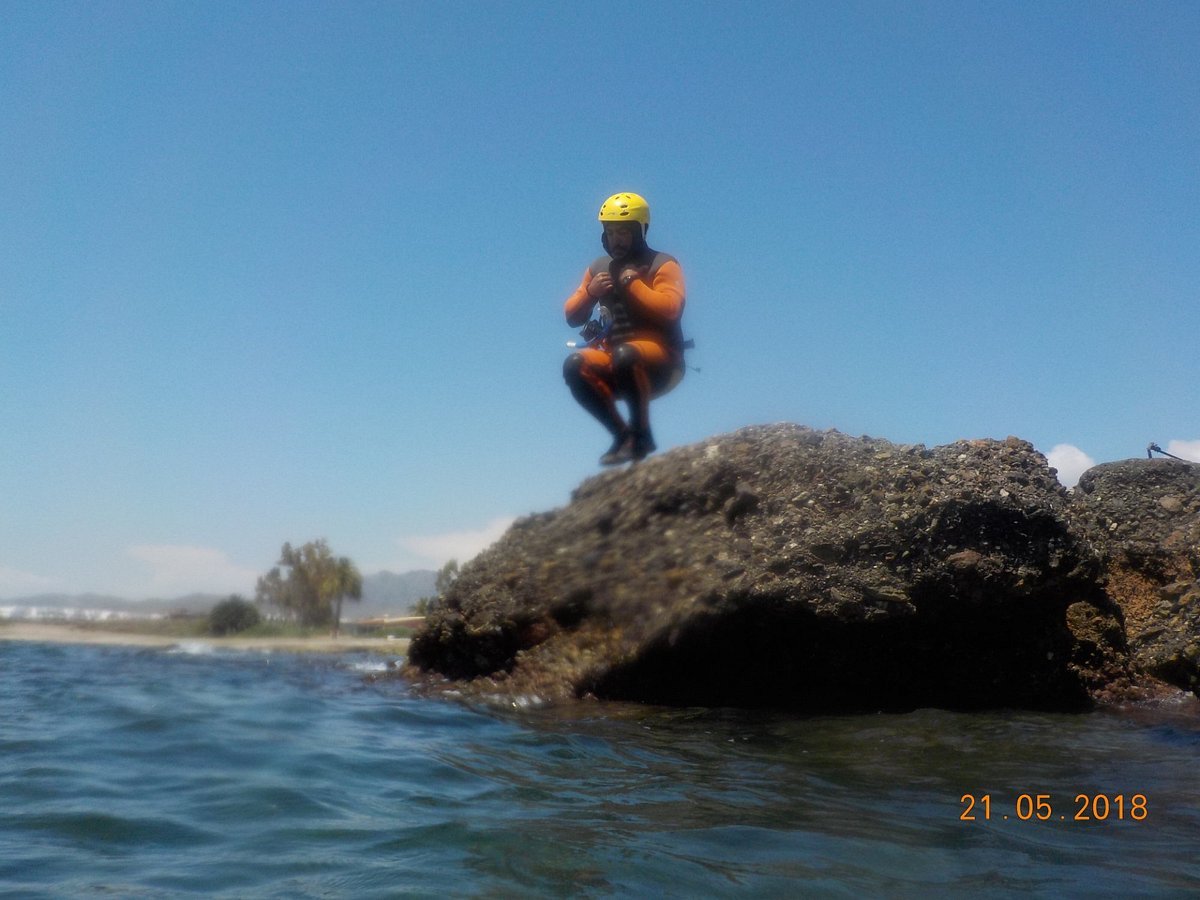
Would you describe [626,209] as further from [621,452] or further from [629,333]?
[621,452]

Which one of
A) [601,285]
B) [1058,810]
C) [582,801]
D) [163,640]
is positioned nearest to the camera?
[1058,810]

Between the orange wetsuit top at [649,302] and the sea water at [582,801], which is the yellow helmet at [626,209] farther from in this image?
the sea water at [582,801]

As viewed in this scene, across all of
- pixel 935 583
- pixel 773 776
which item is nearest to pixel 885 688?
pixel 935 583

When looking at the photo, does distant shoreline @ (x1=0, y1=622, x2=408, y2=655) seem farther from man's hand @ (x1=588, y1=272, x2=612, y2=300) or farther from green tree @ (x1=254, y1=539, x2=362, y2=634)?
man's hand @ (x1=588, y1=272, x2=612, y2=300)

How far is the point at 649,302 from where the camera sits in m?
5.51

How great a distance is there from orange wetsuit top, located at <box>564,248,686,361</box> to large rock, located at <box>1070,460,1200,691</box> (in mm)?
2737

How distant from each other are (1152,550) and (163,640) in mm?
11435

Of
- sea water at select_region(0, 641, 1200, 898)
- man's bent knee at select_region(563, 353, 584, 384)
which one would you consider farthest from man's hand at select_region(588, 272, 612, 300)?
sea water at select_region(0, 641, 1200, 898)

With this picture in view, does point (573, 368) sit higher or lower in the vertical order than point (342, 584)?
higher

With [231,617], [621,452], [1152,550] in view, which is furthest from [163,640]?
[1152,550]

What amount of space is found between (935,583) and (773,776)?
1.85 meters

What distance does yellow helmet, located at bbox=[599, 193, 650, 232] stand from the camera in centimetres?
571

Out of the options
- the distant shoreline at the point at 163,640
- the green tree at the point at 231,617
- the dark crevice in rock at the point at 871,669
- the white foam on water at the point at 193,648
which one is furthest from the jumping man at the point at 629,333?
the white foam on water at the point at 193,648

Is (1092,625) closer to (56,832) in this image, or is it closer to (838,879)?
(838,879)
